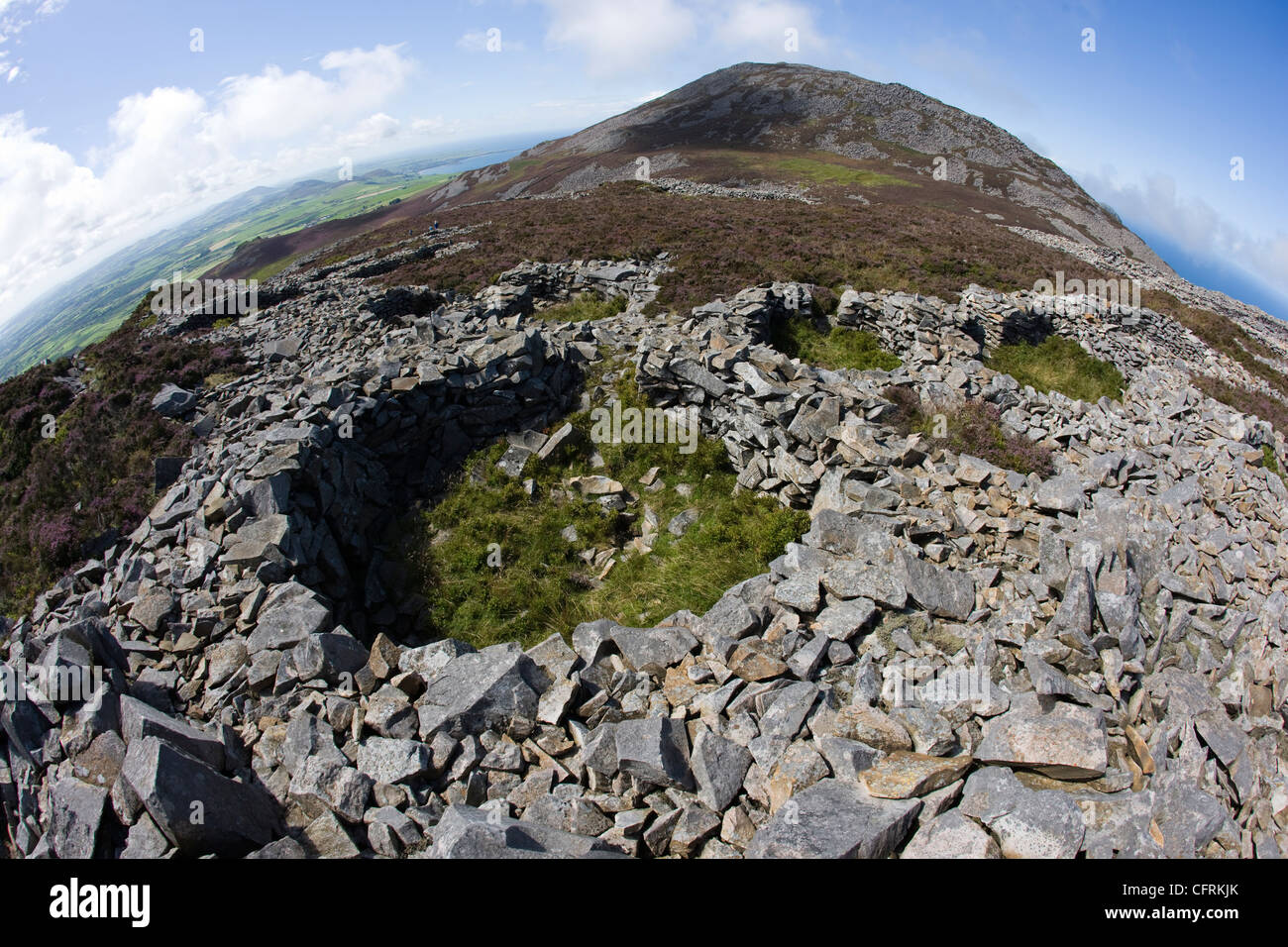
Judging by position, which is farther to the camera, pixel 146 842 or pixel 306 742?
pixel 306 742

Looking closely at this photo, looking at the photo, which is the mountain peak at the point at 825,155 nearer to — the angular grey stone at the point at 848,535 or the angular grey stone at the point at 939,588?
the angular grey stone at the point at 848,535

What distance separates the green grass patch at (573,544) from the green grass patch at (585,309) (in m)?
10.6

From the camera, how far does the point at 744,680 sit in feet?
21.3

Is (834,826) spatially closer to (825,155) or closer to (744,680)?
(744,680)

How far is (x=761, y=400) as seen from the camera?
1237cm

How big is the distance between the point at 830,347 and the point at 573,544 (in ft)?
44.7

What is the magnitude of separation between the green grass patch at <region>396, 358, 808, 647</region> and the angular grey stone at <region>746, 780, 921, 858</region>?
167 inches

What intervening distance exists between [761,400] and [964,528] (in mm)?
5211

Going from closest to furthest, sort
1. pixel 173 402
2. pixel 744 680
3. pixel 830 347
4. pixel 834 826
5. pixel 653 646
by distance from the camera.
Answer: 1. pixel 834 826
2. pixel 744 680
3. pixel 653 646
4. pixel 173 402
5. pixel 830 347

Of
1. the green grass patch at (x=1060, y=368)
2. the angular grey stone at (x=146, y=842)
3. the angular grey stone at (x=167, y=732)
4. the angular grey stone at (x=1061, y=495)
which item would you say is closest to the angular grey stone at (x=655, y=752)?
the angular grey stone at (x=146, y=842)

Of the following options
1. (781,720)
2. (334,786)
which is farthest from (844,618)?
(334,786)

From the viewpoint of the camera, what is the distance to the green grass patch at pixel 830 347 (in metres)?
18.7

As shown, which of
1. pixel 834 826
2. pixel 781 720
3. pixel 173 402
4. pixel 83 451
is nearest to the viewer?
pixel 834 826

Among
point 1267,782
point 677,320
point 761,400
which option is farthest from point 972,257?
point 1267,782
